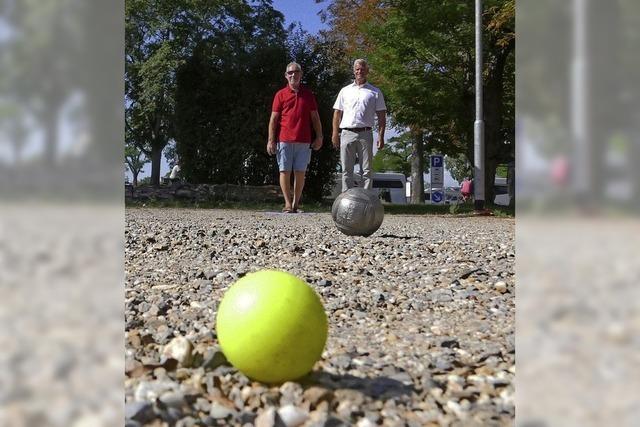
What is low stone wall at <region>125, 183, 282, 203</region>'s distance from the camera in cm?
1783

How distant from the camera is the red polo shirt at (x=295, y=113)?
8930 millimetres

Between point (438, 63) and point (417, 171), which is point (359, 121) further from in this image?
point (417, 171)

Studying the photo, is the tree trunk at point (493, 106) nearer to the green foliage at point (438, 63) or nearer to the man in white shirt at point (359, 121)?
the green foliage at point (438, 63)

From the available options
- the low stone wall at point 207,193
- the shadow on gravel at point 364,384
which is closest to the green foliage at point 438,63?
the low stone wall at point 207,193

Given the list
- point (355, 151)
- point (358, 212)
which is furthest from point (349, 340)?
point (355, 151)

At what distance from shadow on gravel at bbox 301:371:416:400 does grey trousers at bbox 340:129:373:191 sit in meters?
5.76

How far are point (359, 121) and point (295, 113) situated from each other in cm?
123

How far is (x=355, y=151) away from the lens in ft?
27.2
